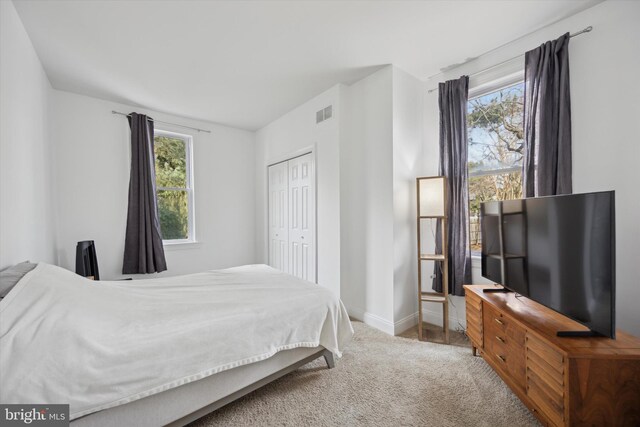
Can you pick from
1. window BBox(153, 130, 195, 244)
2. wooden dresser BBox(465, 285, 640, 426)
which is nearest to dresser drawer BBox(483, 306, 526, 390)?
wooden dresser BBox(465, 285, 640, 426)

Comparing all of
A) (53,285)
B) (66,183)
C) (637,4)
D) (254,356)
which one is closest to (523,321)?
(254,356)

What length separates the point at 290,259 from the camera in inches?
153

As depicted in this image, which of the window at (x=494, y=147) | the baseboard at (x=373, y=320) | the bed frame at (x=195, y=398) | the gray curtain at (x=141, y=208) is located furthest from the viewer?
the gray curtain at (x=141, y=208)

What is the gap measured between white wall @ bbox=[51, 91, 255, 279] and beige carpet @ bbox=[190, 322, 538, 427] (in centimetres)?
281

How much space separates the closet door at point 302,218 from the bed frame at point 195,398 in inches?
68.5

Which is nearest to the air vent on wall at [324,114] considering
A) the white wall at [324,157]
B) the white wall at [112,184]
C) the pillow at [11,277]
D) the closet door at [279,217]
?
the white wall at [324,157]

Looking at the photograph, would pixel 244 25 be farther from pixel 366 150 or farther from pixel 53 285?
pixel 53 285

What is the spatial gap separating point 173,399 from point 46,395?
503 mm

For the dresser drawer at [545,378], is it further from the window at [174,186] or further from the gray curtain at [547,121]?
the window at [174,186]

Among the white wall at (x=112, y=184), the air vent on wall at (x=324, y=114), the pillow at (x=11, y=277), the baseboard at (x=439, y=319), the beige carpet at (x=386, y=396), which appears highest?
the air vent on wall at (x=324, y=114)

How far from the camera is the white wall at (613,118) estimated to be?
5.70 feet

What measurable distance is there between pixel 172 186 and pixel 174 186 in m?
0.03

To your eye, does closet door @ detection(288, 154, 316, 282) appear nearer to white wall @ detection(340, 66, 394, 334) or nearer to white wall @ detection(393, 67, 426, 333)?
white wall @ detection(340, 66, 394, 334)

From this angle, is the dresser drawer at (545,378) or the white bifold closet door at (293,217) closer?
the dresser drawer at (545,378)
